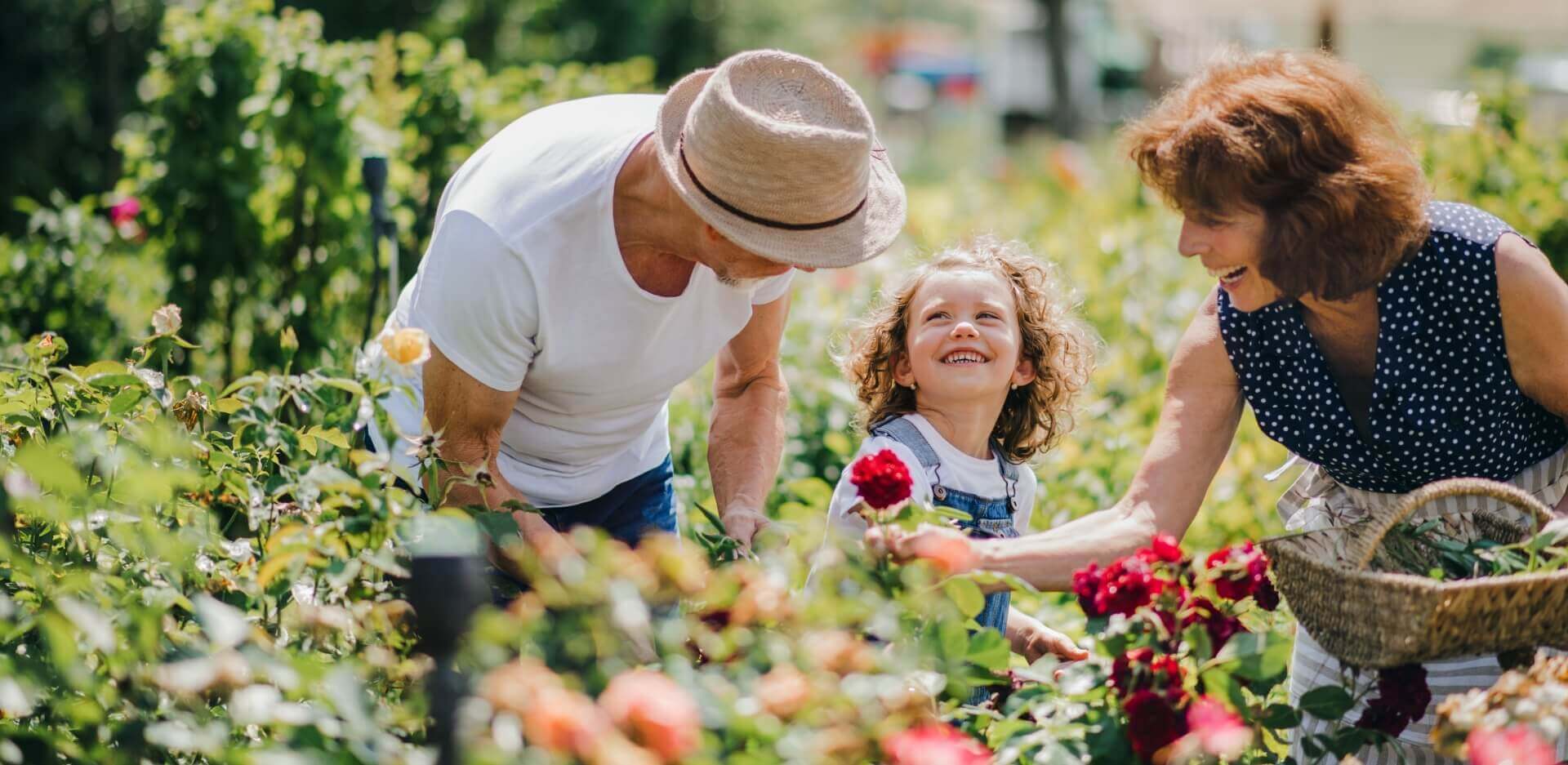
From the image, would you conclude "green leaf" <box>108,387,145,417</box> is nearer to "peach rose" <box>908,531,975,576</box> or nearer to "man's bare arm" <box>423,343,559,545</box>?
"man's bare arm" <box>423,343,559,545</box>

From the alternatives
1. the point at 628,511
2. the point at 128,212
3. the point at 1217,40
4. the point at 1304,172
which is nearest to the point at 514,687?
the point at 1304,172

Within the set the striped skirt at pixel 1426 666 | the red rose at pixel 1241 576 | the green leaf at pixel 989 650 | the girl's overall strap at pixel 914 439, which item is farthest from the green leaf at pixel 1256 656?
the girl's overall strap at pixel 914 439

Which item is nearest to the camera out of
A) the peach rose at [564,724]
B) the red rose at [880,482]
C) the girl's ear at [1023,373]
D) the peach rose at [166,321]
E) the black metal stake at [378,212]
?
the peach rose at [564,724]

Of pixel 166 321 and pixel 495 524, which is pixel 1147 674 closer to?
pixel 495 524

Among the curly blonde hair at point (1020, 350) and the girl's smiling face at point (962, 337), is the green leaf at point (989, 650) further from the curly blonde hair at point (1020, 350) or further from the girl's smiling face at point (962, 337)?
the curly blonde hair at point (1020, 350)

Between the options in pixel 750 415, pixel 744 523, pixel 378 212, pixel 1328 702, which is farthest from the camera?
pixel 378 212

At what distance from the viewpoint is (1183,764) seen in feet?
4.60

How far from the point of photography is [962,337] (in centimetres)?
238

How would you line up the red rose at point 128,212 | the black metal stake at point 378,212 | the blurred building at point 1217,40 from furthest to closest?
the blurred building at point 1217,40 < the red rose at point 128,212 < the black metal stake at point 378,212

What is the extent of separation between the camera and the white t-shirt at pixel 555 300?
2.01 metres

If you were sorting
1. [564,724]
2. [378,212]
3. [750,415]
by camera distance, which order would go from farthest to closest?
[378,212], [750,415], [564,724]

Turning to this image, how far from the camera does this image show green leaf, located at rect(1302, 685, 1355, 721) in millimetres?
1568

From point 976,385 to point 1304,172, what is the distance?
71cm

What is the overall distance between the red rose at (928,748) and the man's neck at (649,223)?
0.92m
